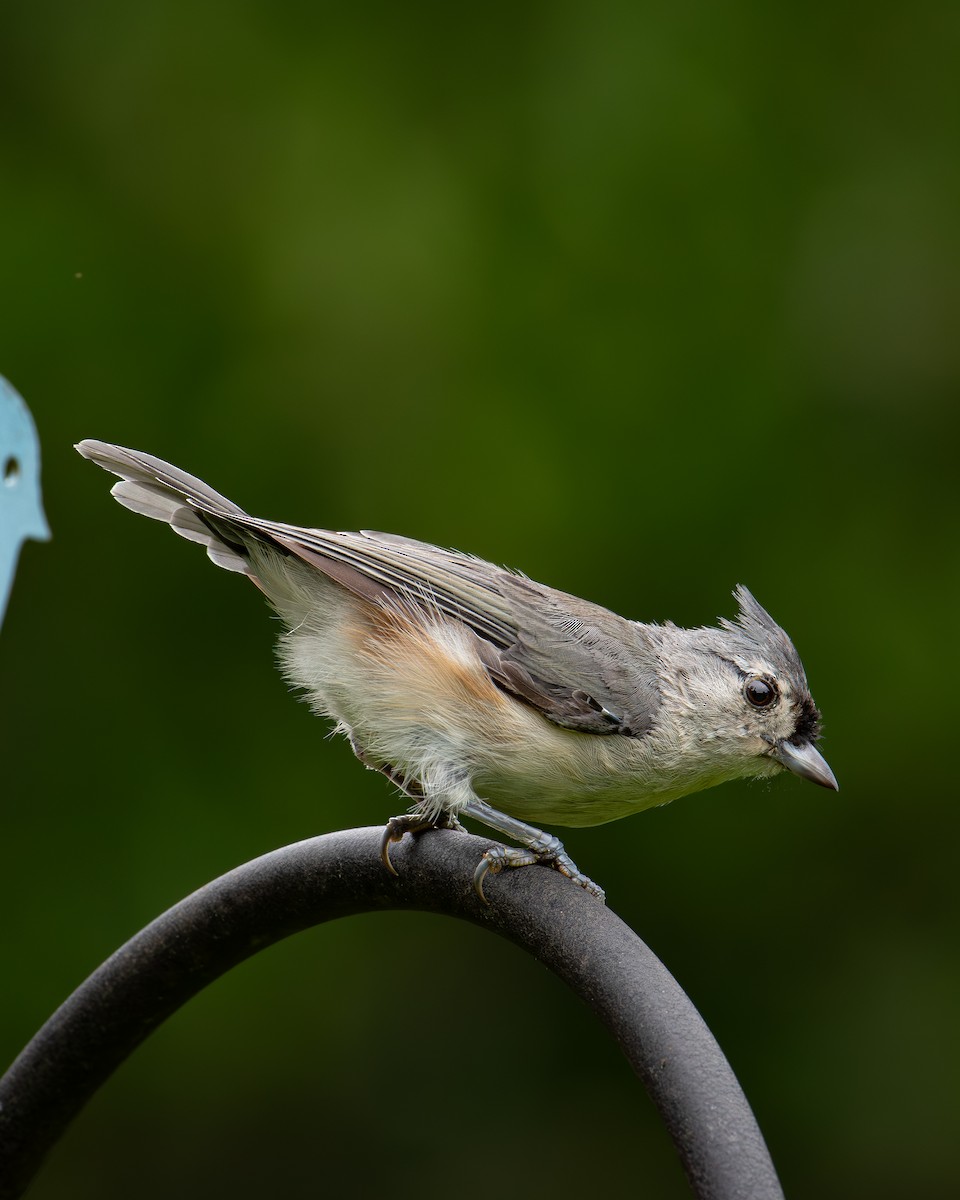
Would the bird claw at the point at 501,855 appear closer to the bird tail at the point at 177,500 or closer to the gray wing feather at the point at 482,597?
the gray wing feather at the point at 482,597

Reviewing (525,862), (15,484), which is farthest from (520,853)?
(15,484)

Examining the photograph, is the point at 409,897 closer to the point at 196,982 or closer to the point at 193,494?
the point at 196,982

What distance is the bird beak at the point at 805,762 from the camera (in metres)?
3.14

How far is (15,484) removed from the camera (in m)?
2.24

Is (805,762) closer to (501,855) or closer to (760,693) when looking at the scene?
(760,693)

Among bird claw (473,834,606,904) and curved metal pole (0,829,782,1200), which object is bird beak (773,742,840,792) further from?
curved metal pole (0,829,782,1200)

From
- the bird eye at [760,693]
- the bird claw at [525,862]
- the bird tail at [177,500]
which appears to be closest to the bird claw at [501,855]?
the bird claw at [525,862]

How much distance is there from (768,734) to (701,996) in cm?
196

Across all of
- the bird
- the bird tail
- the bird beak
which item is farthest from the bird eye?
the bird tail

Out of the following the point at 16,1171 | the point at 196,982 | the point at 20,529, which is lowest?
the point at 16,1171

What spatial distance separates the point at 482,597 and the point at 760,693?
0.70 m

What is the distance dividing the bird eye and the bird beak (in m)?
0.10

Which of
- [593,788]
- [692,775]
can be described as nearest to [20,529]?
[593,788]

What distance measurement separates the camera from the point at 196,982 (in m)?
2.46
